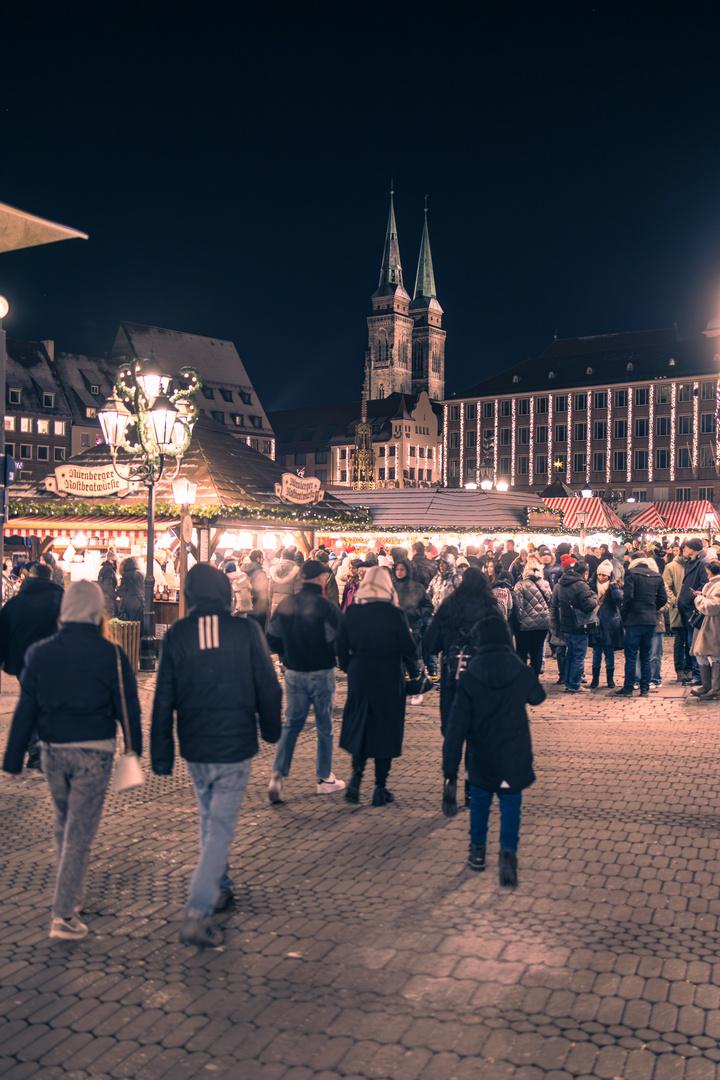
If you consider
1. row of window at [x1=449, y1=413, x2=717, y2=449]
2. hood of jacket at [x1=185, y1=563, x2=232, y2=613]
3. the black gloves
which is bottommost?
the black gloves

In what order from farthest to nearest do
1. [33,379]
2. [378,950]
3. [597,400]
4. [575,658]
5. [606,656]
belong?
[597,400]
[33,379]
[606,656]
[575,658]
[378,950]

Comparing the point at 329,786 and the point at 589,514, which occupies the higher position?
the point at 589,514

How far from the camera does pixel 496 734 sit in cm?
587

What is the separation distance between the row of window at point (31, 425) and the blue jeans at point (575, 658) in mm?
67328

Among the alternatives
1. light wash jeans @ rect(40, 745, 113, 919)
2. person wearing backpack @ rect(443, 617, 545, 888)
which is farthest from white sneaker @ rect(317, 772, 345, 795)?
light wash jeans @ rect(40, 745, 113, 919)

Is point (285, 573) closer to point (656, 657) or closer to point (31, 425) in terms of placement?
point (656, 657)

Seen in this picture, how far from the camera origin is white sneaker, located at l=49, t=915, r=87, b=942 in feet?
16.1

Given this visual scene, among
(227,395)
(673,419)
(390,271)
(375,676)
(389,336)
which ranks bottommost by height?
(375,676)

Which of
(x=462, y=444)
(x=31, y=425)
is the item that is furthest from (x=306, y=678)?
(x=462, y=444)

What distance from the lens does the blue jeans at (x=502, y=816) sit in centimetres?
581

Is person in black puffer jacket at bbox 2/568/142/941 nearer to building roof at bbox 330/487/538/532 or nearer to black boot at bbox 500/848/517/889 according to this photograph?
black boot at bbox 500/848/517/889

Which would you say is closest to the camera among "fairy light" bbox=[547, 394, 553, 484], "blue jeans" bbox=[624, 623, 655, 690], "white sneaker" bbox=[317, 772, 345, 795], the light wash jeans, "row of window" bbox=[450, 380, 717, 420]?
the light wash jeans

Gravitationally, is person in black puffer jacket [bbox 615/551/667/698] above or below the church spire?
below

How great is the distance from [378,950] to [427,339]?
153 meters
